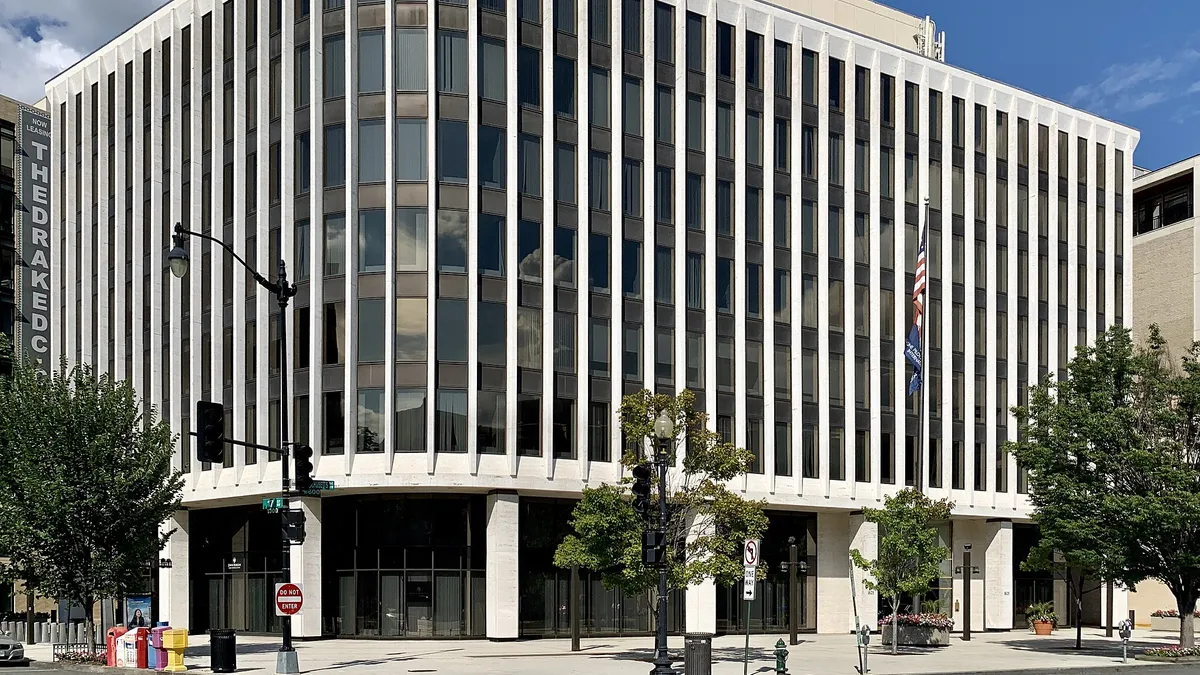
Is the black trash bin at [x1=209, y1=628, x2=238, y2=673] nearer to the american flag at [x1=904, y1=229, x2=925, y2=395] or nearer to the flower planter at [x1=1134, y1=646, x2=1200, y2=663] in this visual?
the american flag at [x1=904, y1=229, x2=925, y2=395]

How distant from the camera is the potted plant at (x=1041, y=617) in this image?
6172cm

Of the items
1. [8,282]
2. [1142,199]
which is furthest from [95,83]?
[1142,199]

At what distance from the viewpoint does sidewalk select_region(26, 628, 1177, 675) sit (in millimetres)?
36688

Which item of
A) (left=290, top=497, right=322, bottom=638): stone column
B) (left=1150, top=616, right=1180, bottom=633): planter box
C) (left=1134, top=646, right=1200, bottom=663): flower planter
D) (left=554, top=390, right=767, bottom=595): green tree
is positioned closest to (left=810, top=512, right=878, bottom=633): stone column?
(left=1134, top=646, right=1200, bottom=663): flower planter

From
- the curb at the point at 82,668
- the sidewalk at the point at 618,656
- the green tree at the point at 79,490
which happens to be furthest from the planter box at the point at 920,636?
the curb at the point at 82,668

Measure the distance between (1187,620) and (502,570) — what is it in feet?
77.4

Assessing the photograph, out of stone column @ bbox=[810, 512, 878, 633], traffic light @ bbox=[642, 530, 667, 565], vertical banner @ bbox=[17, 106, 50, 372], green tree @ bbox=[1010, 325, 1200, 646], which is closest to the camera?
traffic light @ bbox=[642, 530, 667, 565]

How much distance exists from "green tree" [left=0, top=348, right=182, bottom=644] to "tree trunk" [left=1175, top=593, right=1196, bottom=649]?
33.4m

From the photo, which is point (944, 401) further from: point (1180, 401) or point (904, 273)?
point (1180, 401)

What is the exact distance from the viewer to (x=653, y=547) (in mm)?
30906

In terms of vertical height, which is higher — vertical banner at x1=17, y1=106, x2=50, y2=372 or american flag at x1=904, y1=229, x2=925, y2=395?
vertical banner at x1=17, y1=106, x2=50, y2=372

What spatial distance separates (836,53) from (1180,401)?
22.3 meters

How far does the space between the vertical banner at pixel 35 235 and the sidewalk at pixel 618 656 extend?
21.6 meters

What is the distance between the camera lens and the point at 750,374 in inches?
2206
